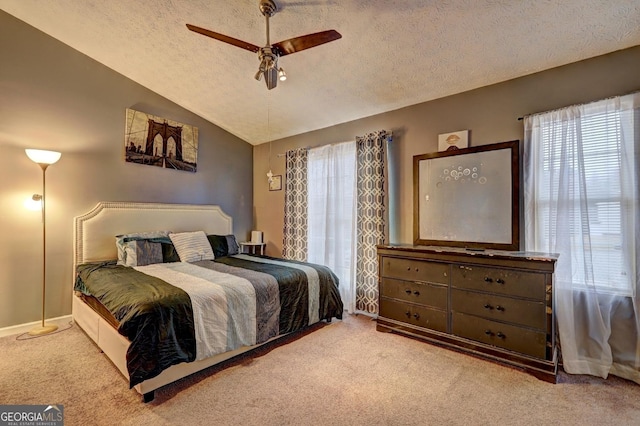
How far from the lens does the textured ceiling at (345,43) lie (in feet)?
7.24

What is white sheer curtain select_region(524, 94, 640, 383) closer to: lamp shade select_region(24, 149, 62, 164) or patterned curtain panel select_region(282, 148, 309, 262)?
patterned curtain panel select_region(282, 148, 309, 262)

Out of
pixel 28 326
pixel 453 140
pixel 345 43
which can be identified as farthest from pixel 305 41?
pixel 28 326

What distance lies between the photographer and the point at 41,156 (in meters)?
2.95

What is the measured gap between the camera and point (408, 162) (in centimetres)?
354

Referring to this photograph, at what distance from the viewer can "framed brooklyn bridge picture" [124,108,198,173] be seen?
12.8ft

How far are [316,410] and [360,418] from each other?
0.28 metres

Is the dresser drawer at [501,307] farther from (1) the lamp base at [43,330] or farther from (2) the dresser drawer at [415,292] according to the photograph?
(1) the lamp base at [43,330]

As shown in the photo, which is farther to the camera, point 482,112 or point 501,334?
point 482,112

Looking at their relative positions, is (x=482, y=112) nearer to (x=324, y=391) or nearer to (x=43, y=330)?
(x=324, y=391)

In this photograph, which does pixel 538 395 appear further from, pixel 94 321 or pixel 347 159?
pixel 94 321

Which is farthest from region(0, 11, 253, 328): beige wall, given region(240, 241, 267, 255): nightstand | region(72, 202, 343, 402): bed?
region(240, 241, 267, 255): nightstand

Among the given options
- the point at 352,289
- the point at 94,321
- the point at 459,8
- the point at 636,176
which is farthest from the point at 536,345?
the point at 94,321

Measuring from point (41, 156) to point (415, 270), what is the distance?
393 centimetres

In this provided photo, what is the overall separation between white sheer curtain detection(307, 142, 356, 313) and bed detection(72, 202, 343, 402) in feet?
2.20
